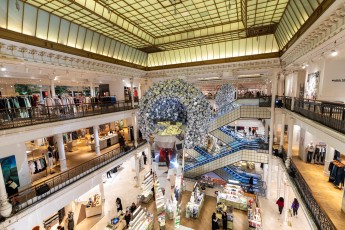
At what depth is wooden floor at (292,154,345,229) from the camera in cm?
517

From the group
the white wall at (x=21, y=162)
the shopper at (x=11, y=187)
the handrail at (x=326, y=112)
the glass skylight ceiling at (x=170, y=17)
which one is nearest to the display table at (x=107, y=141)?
the white wall at (x=21, y=162)

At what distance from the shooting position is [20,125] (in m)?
6.11

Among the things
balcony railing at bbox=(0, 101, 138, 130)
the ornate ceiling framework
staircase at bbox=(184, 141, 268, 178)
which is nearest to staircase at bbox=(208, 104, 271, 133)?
staircase at bbox=(184, 141, 268, 178)

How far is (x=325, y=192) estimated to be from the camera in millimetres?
6375

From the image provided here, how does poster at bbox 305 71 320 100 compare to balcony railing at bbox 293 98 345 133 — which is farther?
poster at bbox 305 71 320 100

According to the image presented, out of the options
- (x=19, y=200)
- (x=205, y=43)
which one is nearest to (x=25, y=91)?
(x=19, y=200)

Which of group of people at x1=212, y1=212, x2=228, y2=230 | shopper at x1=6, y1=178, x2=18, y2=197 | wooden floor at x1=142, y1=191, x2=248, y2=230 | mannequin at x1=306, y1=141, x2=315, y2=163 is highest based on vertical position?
mannequin at x1=306, y1=141, x2=315, y2=163

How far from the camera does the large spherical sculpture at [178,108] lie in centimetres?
336

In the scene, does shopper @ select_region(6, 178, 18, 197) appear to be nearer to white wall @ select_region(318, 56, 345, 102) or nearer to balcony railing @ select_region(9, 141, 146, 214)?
balcony railing @ select_region(9, 141, 146, 214)

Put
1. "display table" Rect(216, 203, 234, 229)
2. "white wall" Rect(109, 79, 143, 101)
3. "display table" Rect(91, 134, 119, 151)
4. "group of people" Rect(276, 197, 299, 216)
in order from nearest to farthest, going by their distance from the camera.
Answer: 1. "display table" Rect(216, 203, 234, 229)
2. "group of people" Rect(276, 197, 299, 216)
3. "display table" Rect(91, 134, 119, 151)
4. "white wall" Rect(109, 79, 143, 101)

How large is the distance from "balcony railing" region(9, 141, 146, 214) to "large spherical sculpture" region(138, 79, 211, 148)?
17.1 feet

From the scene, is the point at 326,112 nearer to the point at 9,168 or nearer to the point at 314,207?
the point at 314,207

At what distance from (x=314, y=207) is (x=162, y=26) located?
9.95 metres

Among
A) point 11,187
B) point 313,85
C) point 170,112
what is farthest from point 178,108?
point 313,85
